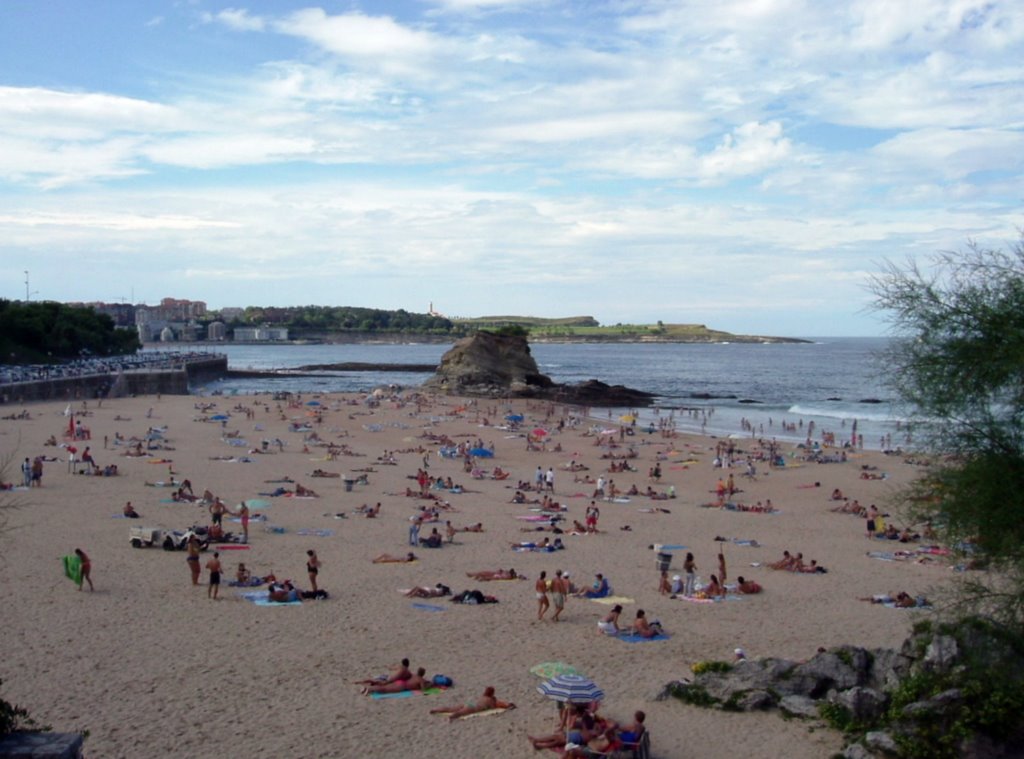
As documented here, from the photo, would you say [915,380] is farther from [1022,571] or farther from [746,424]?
[746,424]

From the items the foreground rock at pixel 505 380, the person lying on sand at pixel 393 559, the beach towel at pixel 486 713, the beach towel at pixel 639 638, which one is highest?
the foreground rock at pixel 505 380

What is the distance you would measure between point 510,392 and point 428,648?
175ft

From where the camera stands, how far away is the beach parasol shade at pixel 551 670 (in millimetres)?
10742

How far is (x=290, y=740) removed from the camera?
8945 mm

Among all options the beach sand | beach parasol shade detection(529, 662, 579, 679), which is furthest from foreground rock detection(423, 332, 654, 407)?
beach parasol shade detection(529, 662, 579, 679)

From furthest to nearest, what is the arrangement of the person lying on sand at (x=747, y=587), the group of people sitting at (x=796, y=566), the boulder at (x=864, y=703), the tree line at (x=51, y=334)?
the tree line at (x=51, y=334) → the group of people sitting at (x=796, y=566) → the person lying on sand at (x=747, y=587) → the boulder at (x=864, y=703)

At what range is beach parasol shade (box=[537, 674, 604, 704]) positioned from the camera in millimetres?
8984

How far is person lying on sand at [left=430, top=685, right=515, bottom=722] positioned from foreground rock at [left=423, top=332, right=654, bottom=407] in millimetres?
50848

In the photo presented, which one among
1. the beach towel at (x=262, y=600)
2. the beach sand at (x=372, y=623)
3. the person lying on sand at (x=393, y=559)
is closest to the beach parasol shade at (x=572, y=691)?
the beach sand at (x=372, y=623)

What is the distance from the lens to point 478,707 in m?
9.69

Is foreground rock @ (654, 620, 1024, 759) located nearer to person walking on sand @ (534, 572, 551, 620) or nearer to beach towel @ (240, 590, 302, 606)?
person walking on sand @ (534, 572, 551, 620)

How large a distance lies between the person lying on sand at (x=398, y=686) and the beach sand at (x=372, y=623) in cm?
23

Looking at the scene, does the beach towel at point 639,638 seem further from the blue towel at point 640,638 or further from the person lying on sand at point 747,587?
the person lying on sand at point 747,587

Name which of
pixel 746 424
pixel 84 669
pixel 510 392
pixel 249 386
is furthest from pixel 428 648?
pixel 249 386
